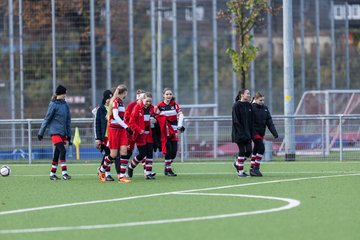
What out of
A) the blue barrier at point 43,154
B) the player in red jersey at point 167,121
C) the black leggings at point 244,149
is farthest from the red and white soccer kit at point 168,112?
the blue barrier at point 43,154

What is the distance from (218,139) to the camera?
29.6 metres

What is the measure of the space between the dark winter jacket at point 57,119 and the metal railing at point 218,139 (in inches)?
292

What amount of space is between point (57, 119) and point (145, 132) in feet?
5.60

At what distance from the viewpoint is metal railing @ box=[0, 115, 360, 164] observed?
2816 cm

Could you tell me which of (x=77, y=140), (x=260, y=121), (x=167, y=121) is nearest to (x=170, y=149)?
(x=167, y=121)

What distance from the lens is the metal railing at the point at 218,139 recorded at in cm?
2816

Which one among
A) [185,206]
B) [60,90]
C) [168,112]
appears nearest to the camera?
[185,206]

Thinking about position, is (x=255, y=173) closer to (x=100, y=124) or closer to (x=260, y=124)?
(x=260, y=124)

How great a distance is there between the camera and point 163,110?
2131 centimetres

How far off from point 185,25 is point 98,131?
22022 millimetres

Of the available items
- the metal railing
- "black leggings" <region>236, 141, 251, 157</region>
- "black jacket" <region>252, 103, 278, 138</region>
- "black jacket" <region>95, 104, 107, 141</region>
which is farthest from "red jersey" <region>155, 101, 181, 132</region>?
the metal railing

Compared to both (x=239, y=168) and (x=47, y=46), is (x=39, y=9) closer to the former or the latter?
(x=47, y=46)

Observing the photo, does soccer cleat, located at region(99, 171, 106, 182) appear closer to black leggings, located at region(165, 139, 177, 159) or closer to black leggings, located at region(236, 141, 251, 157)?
black leggings, located at region(165, 139, 177, 159)

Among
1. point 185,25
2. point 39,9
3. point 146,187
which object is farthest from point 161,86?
point 146,187
